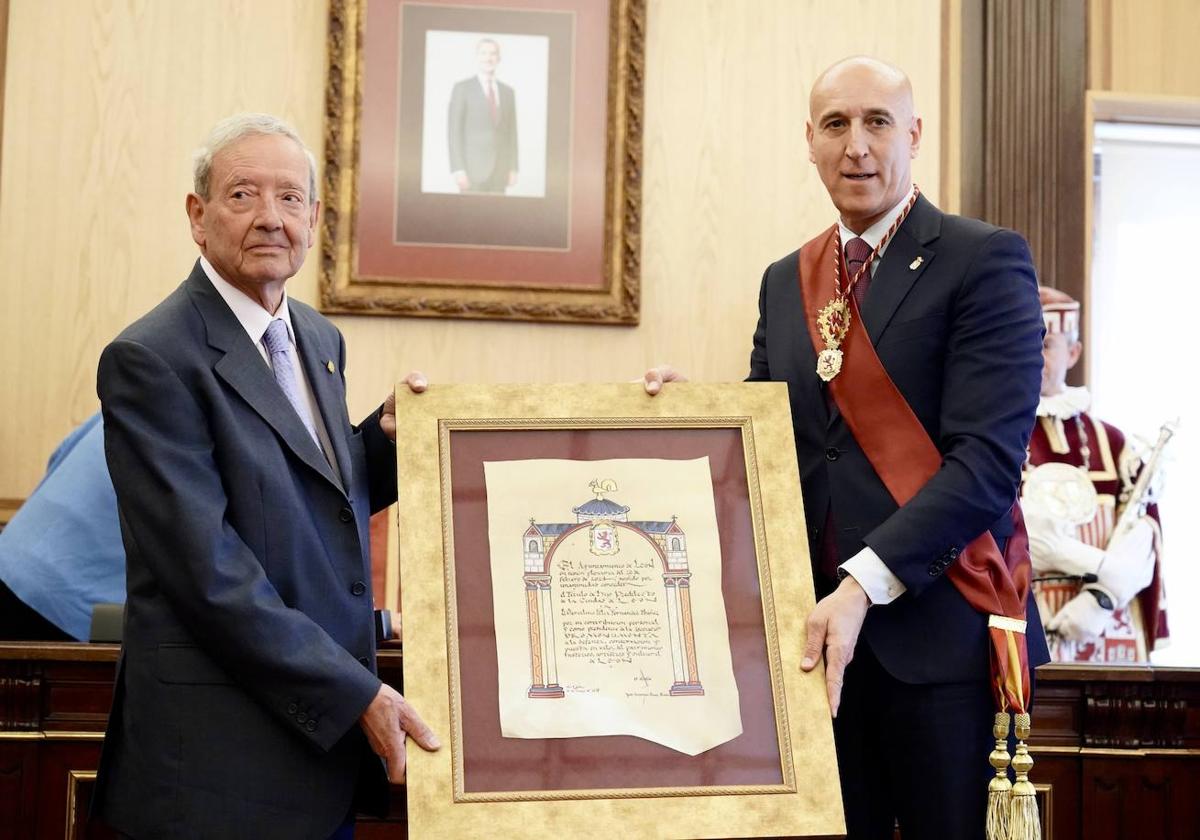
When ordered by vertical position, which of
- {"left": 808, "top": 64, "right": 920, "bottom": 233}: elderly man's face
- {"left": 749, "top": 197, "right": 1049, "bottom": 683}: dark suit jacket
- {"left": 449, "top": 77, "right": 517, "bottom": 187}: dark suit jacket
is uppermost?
{"left": 449, "top": 77, "right": 517, "bottom": 187}: dark suit jacket

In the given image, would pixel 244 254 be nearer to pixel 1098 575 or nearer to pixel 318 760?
pixel 318 760

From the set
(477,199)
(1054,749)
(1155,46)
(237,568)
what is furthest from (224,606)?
(1155,46)

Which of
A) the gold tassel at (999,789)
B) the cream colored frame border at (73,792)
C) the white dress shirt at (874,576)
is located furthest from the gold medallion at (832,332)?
the cream colored frame border at (73,792)

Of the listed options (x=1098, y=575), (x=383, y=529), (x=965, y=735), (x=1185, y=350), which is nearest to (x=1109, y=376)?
(x=1185, y=350)

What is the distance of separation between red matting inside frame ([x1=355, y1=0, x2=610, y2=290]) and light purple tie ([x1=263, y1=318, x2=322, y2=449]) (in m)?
2.37

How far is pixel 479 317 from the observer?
453 centimetres

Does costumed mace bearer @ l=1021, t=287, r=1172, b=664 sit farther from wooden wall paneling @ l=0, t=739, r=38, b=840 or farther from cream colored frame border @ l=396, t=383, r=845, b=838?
wooden wall paneling @ l=0, t=739, r=38, b=840

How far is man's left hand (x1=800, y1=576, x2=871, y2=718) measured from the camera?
202 centimetres

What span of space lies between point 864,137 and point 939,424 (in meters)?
0.48

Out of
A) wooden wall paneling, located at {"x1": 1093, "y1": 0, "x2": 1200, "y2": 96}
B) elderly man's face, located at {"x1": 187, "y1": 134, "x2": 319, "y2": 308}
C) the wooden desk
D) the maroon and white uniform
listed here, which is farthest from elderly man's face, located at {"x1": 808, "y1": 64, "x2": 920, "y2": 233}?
wooden wall paneling, located at {"x1": 1093, "y1": 0, "x2": 1200, "y2": 96}

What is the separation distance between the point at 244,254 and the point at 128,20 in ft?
9.31

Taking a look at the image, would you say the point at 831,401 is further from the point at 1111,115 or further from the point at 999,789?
the point at 1111,115

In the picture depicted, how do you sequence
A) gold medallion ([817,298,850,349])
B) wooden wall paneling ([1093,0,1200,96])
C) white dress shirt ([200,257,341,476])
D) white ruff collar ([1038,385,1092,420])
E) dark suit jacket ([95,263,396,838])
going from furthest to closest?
wooden wall paneling ([1093,0,1200,96]) → white ruff collar ([1038,385,1092,420]) → gold medallion ([817,298,850,349]) → white dress shirt ([200,257,341,476]) → dark suit jacket ([95,263,396,838])

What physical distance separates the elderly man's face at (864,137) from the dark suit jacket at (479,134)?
239 centimetres
